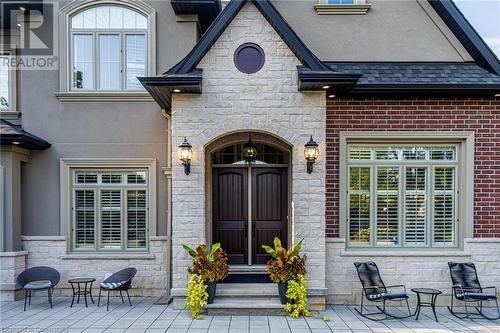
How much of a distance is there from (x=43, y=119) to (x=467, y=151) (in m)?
8.62

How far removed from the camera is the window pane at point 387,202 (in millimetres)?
7086

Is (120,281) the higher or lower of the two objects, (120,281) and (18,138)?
the lower

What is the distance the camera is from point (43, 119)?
296 inches

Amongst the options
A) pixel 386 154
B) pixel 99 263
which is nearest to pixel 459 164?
pixel 386 154

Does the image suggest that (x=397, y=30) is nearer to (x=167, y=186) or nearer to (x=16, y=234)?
(x=167, y=186)

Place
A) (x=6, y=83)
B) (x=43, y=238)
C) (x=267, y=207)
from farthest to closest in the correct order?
(x=6, y=83) < (x=267, y=207) < (x=43, y=238)

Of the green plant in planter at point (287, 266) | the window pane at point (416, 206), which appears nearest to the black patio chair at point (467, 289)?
the window pane at point (416, 206)

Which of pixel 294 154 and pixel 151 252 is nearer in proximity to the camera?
pixel 294 154

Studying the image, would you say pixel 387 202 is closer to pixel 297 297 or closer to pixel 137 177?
pixel 297 297

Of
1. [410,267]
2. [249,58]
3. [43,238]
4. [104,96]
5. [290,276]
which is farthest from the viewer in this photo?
[104,96]

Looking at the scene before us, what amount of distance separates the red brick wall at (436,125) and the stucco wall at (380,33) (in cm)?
113

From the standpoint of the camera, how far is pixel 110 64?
7.62m

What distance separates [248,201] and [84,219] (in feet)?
11.5

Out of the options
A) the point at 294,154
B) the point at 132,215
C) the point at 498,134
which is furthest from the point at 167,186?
the point at 498,134
